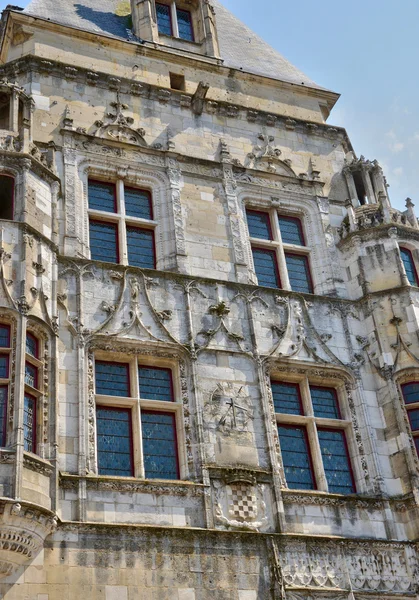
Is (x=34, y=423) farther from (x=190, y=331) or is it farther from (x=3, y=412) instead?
(x=190, y=331)

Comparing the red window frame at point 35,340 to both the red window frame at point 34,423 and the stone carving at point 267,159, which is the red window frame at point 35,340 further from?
the stone carving at point 267,159

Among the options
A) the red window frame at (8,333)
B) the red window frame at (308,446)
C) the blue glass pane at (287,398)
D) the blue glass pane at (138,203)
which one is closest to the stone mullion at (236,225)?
the blue glass pane at (138,203)

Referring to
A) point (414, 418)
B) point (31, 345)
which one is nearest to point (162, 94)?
point (31, 345)

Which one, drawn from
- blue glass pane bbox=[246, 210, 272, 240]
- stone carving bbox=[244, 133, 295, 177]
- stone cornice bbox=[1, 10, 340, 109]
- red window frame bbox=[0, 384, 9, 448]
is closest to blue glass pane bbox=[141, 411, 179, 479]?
red window frame bbox=[0, 384, 9, 448]

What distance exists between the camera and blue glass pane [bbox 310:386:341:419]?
17.1 meters

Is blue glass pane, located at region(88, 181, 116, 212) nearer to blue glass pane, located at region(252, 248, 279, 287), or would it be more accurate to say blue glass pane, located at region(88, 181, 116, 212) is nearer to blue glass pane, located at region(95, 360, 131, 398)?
blue glass pane, located at region(252, 248, 279, 287)

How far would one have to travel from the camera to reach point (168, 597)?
44.5 feet

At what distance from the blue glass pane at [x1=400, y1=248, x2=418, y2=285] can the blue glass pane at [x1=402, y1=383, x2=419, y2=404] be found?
94.5 inches

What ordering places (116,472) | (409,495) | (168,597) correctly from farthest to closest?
(409,495) < (116,472) < (168,597)

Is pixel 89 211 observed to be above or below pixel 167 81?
below

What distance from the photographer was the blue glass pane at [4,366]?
46.0ft

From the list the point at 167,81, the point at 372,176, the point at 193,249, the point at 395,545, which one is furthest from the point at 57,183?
the point at 395,545

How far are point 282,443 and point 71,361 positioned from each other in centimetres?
391

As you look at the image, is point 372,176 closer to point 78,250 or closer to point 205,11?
point 205,11
